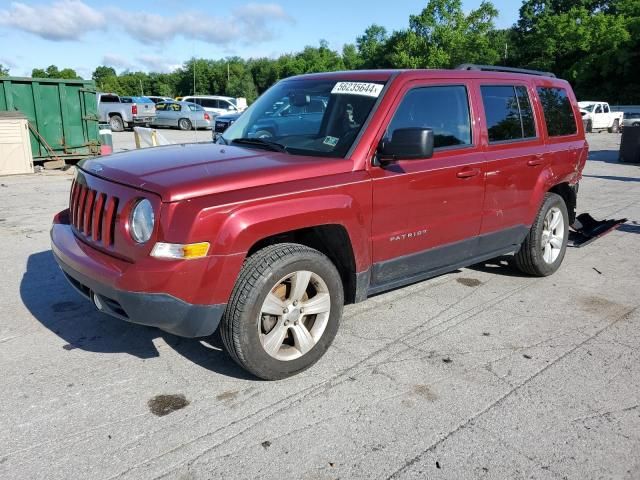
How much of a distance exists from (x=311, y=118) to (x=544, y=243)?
2.81 meters

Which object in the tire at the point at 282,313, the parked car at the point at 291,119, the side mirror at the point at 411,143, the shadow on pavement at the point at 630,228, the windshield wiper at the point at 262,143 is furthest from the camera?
the shadow on pavement at the point at 630,228

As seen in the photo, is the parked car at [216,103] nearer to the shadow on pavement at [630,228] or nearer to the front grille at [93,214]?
the shadow on pavement at [630,228]

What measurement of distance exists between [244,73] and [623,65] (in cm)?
6405

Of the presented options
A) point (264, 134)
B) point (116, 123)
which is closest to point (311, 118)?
point (264, 134)

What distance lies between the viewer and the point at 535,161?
4887 mm

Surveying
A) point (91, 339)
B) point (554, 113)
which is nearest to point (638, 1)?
point (554, 113)

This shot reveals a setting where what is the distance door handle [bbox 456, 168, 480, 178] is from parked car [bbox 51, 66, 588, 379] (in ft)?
0.05

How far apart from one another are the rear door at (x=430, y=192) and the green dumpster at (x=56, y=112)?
1106 cm

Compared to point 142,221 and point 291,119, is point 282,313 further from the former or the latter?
point 291,119

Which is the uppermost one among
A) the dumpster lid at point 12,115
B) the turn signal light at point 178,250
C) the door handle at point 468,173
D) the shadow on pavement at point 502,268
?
the dumpster lid at point 12,115

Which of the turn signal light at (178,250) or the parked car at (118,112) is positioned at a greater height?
the parked car at (118,112)

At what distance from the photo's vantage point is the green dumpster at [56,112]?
12.2 metres

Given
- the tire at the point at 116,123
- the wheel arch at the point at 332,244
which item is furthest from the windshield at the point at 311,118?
the tire at the point at 116,123

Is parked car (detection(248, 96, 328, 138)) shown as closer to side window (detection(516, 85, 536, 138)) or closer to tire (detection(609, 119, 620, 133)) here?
side window (detection(516, 85, 536, 138))
